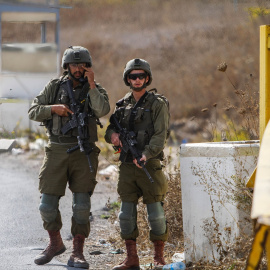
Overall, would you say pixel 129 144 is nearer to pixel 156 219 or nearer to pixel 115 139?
pixel 115 139

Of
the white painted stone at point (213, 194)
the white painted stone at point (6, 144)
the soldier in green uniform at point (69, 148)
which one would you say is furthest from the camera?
the white painted stone at point (6, 144)

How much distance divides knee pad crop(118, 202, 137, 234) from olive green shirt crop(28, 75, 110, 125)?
811 mm

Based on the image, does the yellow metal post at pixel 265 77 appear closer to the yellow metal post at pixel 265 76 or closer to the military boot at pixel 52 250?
the yellow metal post at pixel 265 76

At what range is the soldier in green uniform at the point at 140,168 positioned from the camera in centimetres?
598

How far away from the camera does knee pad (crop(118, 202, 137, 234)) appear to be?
6020 millimetres

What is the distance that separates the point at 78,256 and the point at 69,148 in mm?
944

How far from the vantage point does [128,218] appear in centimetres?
602

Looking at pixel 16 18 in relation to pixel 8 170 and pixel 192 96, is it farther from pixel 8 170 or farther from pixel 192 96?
pixel 192 96

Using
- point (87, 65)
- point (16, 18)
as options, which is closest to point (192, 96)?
point (16, 18)

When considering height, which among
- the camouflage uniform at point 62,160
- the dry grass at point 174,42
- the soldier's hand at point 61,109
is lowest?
the camouflage uniform at point 62,160

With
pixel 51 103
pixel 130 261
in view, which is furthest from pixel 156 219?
pixel 51 103

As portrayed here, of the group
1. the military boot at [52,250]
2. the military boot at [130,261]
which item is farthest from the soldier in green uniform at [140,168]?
the military boot at [52,250]

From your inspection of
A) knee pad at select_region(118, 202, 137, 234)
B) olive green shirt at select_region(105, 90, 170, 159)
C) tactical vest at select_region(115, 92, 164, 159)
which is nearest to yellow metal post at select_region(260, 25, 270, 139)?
olive green shirt at select_region(105, 90, 170, 159)

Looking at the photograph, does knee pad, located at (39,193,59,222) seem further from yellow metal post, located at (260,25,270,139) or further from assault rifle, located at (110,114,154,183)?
yellow metal post, located at (260,25,270,139)
